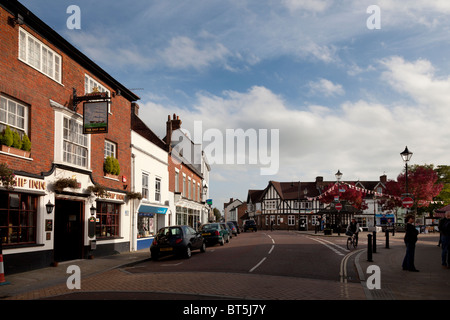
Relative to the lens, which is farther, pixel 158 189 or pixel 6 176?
pixel 158 189

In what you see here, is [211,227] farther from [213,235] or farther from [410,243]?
[410,243]

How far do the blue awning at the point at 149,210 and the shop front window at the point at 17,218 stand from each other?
9.18 m

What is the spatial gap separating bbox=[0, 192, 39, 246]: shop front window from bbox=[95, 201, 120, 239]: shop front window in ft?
15.6

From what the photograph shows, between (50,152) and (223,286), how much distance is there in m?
8.66

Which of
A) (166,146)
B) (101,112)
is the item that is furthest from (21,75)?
(166,146)

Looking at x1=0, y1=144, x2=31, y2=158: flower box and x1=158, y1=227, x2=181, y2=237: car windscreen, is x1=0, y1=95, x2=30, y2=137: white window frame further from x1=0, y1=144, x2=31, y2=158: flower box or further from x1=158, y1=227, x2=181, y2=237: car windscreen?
x1=158, y1=227, x2=181, y2=237: car windscreen

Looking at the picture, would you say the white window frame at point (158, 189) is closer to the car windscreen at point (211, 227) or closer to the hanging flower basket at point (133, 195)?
the car windscreen at point (211, 227)

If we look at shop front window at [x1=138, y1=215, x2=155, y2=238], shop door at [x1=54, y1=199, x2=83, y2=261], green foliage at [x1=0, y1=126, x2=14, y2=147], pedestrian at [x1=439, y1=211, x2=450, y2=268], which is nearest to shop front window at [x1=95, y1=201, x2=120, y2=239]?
shop door at [x1=54, y1=199, x2=83, y2=261]

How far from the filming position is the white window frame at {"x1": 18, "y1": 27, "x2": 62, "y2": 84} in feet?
43.6

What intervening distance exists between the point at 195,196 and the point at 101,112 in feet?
85.7

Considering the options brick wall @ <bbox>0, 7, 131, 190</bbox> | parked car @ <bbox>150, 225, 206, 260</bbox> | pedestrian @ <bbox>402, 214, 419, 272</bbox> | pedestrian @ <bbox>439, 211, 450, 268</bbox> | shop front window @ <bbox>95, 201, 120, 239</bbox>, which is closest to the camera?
pedestrian @ <bbox>402, 214, 419, 272</bbox>

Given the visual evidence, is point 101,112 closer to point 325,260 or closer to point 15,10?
point 15,10

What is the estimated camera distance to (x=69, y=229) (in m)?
17.0

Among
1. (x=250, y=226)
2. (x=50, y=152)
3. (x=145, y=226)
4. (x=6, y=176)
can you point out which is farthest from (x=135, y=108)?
(x=250, y=226)
